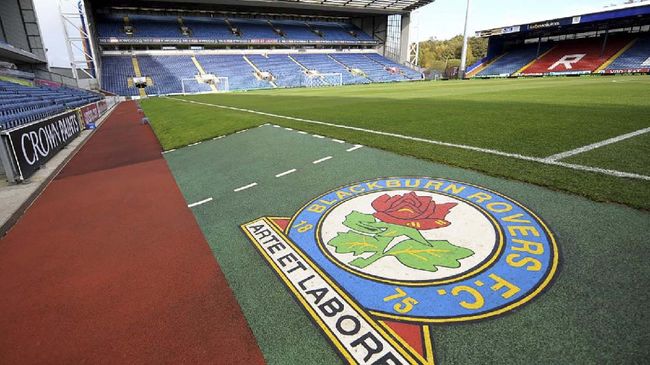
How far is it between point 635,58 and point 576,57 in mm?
5674

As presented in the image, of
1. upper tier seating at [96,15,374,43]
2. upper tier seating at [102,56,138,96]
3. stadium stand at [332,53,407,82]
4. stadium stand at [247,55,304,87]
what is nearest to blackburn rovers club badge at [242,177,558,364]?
upper tier seating at [102,56,138,96]

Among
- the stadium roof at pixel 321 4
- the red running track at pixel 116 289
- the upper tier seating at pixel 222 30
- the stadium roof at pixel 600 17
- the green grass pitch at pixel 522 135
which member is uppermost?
the stadium roof at pixel 321 4

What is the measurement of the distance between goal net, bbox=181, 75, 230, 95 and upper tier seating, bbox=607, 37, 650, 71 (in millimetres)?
44753

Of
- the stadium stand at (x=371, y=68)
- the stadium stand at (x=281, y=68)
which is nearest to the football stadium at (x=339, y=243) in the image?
the stadium stand at (x=281, y=68)

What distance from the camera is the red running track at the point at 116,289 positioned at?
2.13m

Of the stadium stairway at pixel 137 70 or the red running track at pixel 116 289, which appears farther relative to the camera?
the stadium stairway at pixel 137 70

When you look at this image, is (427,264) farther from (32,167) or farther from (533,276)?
(32,167)

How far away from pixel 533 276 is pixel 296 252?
75.5 inches

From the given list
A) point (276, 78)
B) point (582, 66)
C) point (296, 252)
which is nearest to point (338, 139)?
point (296, 252)

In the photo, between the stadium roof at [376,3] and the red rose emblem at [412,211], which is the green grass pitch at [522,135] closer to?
the red rose emblem at [412,211]

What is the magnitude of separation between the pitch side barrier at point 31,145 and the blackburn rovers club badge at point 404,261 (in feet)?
17.3

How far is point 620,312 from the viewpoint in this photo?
74.9 inches

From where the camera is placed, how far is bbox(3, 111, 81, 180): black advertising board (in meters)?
5.84

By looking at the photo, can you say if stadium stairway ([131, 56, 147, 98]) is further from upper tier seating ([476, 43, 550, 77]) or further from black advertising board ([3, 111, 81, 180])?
upper tier seating ([476, 43, 550, 77])
